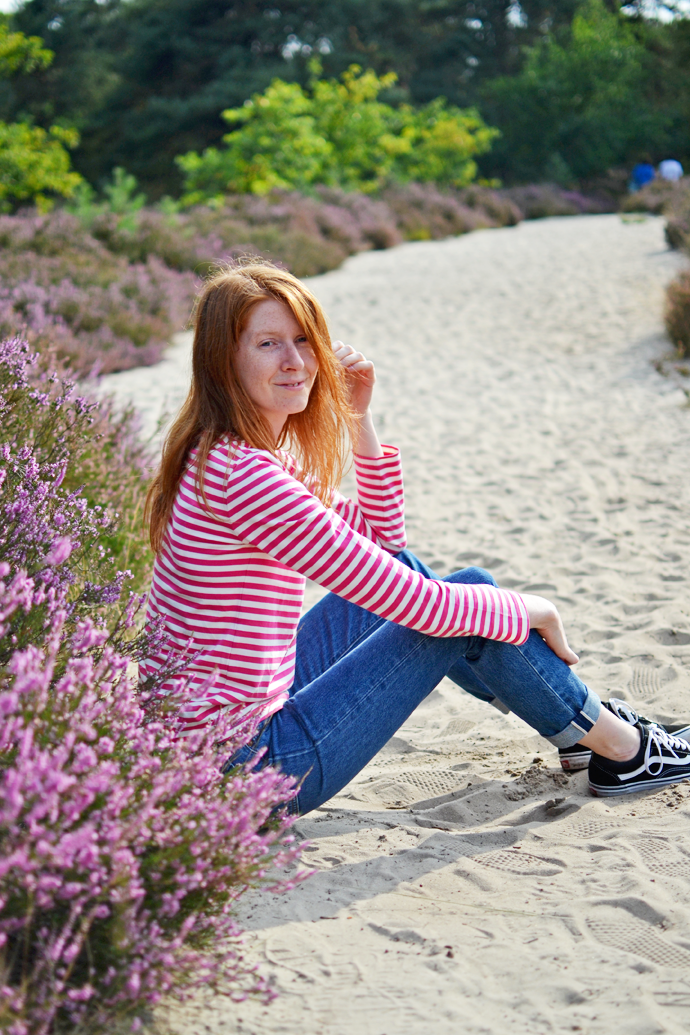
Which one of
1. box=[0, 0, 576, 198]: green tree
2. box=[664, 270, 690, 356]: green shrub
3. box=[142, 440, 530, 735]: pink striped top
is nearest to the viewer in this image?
box=[142, 440, 530, 735]: pink striped top

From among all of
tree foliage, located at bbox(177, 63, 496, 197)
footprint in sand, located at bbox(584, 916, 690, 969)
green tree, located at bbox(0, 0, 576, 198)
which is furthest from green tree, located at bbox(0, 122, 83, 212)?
footprint in sand, located at bbox(584, 916, 690, 969)

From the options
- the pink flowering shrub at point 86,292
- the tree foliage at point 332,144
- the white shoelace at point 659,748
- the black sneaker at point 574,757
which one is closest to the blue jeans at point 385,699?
the black sneaker at point 574,757

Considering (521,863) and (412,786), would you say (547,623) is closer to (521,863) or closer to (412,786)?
(521,863)

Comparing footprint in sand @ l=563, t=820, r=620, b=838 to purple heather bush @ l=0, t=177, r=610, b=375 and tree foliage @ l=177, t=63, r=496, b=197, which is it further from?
tree foliage @ l=177, t=63, r=496, b=197

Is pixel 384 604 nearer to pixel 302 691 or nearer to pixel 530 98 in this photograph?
pixel 302 691

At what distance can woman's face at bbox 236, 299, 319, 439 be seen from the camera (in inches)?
88.9

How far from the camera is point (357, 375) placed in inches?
112

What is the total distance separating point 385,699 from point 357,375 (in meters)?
1.06

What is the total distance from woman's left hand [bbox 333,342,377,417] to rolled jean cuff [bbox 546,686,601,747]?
1.07 m

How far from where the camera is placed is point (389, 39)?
33.4 metres

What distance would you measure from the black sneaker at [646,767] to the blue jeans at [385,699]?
0.61 feet

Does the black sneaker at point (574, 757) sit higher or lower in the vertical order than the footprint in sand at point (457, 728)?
higher

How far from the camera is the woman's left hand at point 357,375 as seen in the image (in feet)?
9.20

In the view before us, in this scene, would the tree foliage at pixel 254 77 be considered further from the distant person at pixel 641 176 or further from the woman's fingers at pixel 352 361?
the woman's fingers at pixel 352 361
